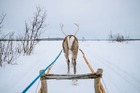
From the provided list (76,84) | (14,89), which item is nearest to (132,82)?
(76,84)

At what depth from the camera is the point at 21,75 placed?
4.68 m

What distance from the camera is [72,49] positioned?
4625 mm

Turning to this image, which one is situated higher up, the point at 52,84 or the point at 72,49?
the point at 72,49

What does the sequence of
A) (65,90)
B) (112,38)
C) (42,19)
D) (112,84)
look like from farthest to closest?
1. (112,38)
2. (42,19)
3. (112,84)
4. (65,90)

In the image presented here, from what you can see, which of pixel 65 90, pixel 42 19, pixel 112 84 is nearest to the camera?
pixel 65 90

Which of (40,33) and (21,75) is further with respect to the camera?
(40,33)

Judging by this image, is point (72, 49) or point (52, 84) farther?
point (72, 49)

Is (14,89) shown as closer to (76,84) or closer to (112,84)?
(76,84)

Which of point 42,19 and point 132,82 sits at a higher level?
point 42,19

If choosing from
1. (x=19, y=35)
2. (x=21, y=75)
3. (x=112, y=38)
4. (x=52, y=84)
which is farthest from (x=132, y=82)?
(x=112, y=38)

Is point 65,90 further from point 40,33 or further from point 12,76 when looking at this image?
point 40,33

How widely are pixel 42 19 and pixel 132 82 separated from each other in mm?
8622

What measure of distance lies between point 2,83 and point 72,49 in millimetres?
2496

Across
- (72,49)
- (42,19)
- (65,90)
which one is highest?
(42,19)
